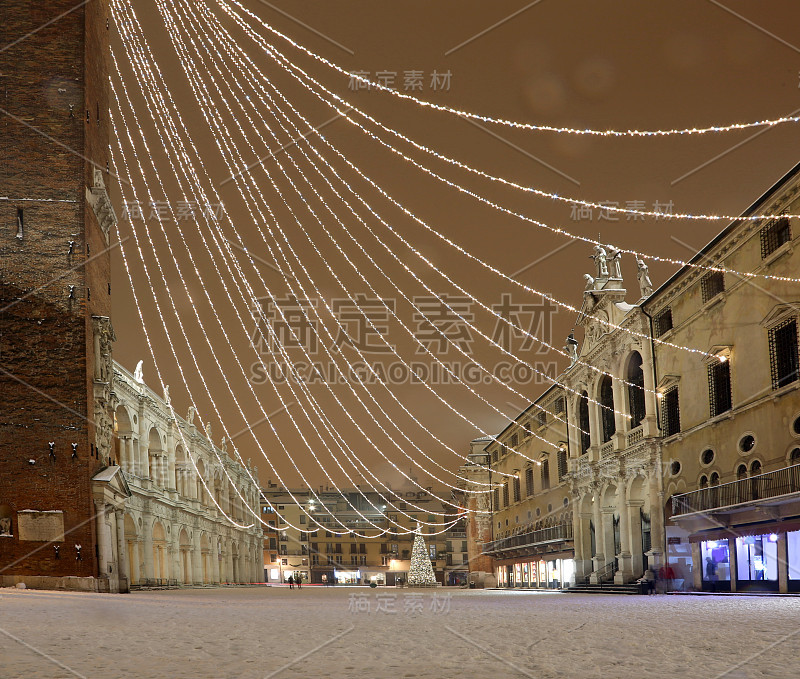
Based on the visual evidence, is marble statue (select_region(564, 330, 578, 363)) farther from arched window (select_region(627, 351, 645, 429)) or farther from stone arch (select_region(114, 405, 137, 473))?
stone arch (select_region(114, 405, 137, 473))

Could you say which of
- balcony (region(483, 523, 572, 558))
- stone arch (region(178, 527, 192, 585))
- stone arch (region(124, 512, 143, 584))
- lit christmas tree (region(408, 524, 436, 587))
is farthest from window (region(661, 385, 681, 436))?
lit christmas tree (region(408, 524, 436, 587))

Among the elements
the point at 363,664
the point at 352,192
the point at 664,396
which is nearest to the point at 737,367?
the point at 664,396

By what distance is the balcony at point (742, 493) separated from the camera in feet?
79.0

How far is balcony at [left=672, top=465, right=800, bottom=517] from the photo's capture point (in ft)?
79.0

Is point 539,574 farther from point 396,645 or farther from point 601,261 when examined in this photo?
point 396,645

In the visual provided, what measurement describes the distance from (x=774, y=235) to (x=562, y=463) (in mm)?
25618

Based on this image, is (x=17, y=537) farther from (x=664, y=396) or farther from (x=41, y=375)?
(x=664, y=396)

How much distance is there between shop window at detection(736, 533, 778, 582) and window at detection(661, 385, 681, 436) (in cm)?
593

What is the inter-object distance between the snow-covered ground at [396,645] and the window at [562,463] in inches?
1226

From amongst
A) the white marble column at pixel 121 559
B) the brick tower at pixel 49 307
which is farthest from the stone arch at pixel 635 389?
the brick tower at pixel 49 307

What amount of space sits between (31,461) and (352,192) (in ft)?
60.6

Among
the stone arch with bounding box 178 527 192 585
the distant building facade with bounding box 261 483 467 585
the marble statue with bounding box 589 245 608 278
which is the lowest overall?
the distant building facade with bounding box 261 483 467 585

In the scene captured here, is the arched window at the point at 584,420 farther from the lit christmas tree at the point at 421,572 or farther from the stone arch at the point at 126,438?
the lit christmas tree at the point at 421,572

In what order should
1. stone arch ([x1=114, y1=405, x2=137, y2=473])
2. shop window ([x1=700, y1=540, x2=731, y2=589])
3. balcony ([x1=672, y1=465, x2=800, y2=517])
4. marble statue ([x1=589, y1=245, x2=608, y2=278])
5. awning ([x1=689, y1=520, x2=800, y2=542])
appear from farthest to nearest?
stone arch ([x1=114, y1=405, x2=137, y2=473]) → marble statue ([x1=589, y1=245, x2=608, y2=278]) → shop window ([x1=700, y1=540, x2=731, y2=589]) → awning ([x1=689, y1=520, x2=800, y2=542]) → balcony ([x1=672, y1=465, x2=800, y2=517])
